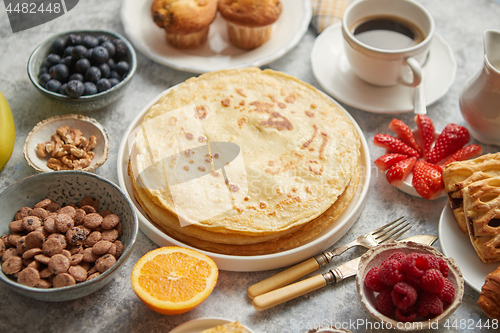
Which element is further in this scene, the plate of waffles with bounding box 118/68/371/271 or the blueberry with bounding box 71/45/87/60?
the blueberry with bounding box 71/45/87/60

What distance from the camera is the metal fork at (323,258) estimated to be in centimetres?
165

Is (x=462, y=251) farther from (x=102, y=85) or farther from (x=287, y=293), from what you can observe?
(x=102, y=85)

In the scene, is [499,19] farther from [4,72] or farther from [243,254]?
[4,72]

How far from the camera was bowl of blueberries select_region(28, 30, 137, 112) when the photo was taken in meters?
2.13

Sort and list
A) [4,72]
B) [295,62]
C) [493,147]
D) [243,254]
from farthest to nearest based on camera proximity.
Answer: [295,62]
[4,72]
[493,147]
[243,254]

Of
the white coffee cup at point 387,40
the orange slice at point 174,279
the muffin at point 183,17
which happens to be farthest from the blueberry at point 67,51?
the white coffee cup at point 387,40

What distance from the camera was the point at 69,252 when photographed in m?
1.57

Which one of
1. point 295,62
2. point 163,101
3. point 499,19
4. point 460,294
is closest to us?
point 460,294

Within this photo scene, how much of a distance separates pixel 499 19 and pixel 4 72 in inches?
123

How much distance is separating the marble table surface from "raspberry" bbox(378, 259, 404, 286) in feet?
0.91

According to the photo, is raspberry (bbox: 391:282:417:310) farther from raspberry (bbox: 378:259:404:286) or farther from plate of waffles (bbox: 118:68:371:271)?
plate of waffles (bbox: 118:68:371:271)

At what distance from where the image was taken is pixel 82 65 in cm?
216

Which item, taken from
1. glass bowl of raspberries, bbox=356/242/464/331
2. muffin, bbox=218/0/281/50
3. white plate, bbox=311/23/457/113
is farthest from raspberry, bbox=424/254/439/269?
muffin, bbox=218/0/281/50

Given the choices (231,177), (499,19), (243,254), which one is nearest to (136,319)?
(243,254)
